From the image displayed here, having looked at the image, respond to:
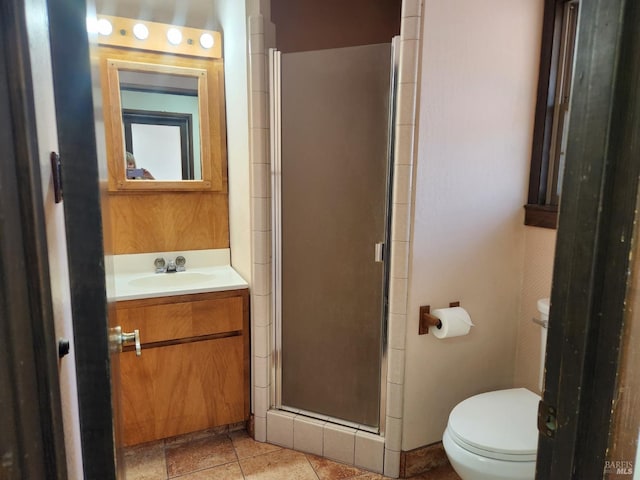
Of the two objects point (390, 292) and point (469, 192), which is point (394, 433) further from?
point (469, 192)

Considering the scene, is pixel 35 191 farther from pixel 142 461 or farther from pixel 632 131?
pixel 142 461

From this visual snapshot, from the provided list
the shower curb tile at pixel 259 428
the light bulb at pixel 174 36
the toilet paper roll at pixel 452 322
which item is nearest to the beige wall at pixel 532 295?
the toilet paper roll at pixel 452 322

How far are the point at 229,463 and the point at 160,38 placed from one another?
219 centimetres

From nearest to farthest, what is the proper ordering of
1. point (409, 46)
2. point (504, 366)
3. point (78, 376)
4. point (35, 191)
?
point (35, 191)
point (78, 376)
point (409, 46)
point (504, 366)

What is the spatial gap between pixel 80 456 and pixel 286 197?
4.35ft

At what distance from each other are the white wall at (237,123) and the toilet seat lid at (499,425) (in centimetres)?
117

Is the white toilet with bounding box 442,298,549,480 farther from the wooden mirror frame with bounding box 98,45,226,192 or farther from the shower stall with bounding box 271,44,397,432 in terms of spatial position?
the wooden mirror frame with bounding box 98,45,226,192

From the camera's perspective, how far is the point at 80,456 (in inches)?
33.7

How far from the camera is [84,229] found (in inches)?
28.6

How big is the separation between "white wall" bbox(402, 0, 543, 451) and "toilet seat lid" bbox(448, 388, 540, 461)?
0.79 feet

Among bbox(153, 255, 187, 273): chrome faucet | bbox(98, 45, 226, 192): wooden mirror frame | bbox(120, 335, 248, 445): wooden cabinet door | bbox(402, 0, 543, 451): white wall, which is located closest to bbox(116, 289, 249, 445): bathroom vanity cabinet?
bbox(120, 335, 248, 445): wooden cabinet door

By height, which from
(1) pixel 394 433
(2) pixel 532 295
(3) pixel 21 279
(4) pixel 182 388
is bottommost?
(1) pixel 394 433

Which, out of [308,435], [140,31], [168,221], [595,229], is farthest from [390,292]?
[140,31]

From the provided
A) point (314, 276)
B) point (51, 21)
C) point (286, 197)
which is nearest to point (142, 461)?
point (314, 276)
